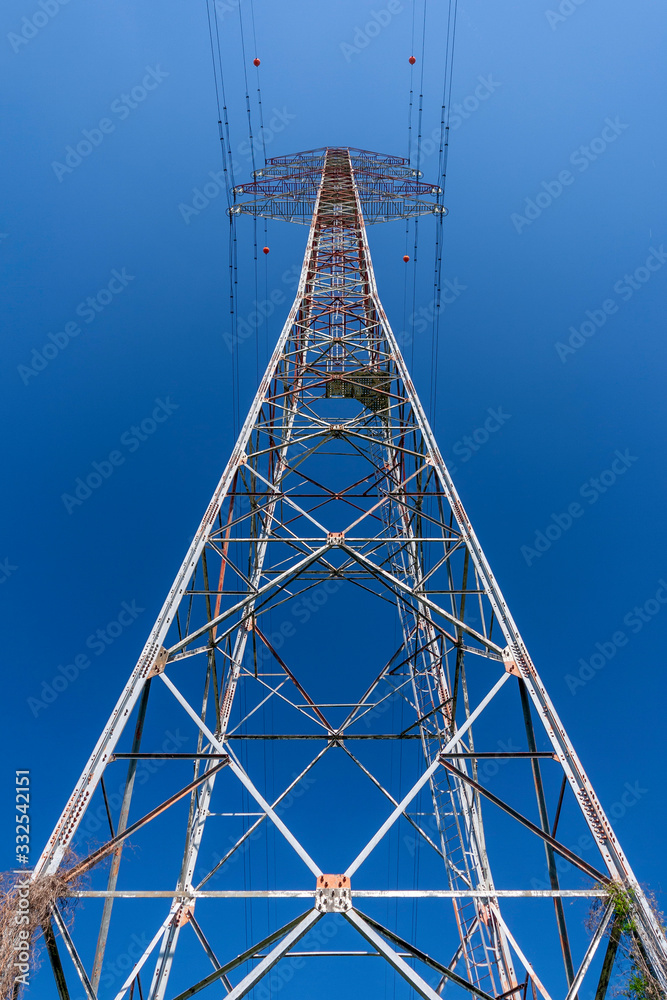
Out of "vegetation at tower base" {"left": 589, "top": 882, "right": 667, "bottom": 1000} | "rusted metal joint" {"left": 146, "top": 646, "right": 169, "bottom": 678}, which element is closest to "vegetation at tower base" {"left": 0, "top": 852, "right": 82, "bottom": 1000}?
"rusted metal joint" {"left": 146, "top": 646, "right": 169, "bottom": 678}

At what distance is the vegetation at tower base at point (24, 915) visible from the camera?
4777mm

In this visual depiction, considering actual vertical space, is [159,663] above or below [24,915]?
above

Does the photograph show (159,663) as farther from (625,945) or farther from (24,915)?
(625,945)

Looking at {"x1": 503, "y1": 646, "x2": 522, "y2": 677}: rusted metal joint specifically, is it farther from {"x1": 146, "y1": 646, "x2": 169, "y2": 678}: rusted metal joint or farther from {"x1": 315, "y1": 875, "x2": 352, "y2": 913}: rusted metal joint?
{"x1": 146, "y1": 646, "x2": 169, "y2": 678}: rusted metal joint

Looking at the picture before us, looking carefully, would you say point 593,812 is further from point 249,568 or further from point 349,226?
point 349,226

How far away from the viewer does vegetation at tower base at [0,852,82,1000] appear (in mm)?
4777

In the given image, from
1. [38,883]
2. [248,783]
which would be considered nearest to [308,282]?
[248,783]

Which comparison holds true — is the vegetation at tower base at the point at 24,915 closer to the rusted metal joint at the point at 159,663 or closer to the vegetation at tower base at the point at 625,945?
the rusted metal joint at the point at 159,663

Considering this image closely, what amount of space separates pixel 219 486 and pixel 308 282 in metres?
11.1

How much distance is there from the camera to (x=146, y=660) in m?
6.96

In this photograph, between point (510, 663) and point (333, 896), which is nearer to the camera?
point (333, 896)

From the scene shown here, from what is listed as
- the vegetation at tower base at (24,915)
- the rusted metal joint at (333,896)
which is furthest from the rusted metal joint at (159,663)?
the rusted metal joint at (333,896)

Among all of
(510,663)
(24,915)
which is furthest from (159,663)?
(510,663)

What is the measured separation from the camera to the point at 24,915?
5.00 meters
